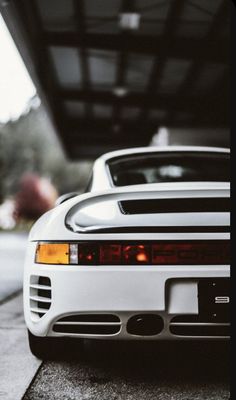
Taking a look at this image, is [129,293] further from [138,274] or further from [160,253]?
[160,253]

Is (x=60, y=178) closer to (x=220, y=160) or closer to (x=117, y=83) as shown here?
(x=117, y=83)

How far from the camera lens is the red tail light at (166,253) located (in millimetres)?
2646

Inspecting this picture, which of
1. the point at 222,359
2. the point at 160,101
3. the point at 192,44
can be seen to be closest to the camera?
the point at 222,359

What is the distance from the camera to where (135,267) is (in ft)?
8.64

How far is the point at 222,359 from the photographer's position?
11.1 ft

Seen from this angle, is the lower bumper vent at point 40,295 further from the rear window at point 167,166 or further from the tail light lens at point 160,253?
the rear window at point 167,166

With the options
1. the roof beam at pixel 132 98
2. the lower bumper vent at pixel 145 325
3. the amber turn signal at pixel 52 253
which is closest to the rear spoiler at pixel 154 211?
the amber turn signal at pixel 52 253

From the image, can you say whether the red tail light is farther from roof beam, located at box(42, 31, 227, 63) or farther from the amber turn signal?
roof beam, located at box(42, 31, 227, 63)

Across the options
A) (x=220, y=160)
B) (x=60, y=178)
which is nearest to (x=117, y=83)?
(x=220, y=160)

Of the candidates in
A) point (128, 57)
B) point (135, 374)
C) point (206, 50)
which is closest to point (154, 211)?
point (135, 374)

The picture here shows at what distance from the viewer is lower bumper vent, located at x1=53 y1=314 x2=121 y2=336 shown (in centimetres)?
268

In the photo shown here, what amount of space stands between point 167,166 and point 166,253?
1.50m

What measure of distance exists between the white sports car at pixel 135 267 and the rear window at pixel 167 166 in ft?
3.05

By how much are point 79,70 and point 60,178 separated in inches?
1655
